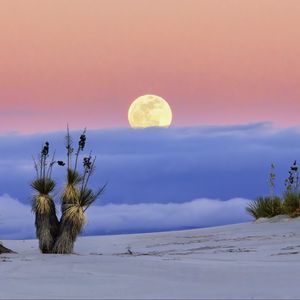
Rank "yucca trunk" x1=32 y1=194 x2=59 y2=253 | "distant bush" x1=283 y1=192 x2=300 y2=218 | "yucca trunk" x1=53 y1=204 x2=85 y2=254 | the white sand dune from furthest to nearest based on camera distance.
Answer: "distant bush" x1=283 y1=192 x2=300 y2=218 < "yucca trunk" x1=32 y1=194 x2=59 y2=253 < "yucca trunk" x1=53 y1=204 x2=85 y2=254 < the white sand dune

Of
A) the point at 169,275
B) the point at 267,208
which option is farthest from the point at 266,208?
the point at 169,275

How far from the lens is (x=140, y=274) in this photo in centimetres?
984

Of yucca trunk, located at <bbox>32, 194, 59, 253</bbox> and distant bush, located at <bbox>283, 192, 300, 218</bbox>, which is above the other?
distant bush, located at <bbox>283, 192, 300, 218</bbox>

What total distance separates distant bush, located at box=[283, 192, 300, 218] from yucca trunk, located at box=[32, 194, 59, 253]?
27.0 ft

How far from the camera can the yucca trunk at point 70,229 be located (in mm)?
13938

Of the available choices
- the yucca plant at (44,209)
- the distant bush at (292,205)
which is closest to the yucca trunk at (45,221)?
the yucca plant at (44,209)

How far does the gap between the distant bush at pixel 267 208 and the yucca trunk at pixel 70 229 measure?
8734 millimetres

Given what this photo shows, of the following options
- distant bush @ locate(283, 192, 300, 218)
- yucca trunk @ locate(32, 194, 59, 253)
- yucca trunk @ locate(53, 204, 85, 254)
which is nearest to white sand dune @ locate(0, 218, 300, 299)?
yucca trunk @ locate(32, 194, 59, 253)

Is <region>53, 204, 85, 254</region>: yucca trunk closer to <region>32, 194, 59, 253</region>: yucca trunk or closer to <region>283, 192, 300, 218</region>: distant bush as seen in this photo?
<region>32, 194, 59, 253</region>: yucca trunk

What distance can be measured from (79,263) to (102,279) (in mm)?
1780

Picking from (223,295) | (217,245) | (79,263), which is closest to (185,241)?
(217,245)

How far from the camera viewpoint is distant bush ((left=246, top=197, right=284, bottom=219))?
21.4 m

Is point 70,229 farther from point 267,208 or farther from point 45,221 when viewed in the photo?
point 267,208

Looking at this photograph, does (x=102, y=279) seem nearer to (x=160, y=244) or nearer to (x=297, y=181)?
(x=160, y=244)
